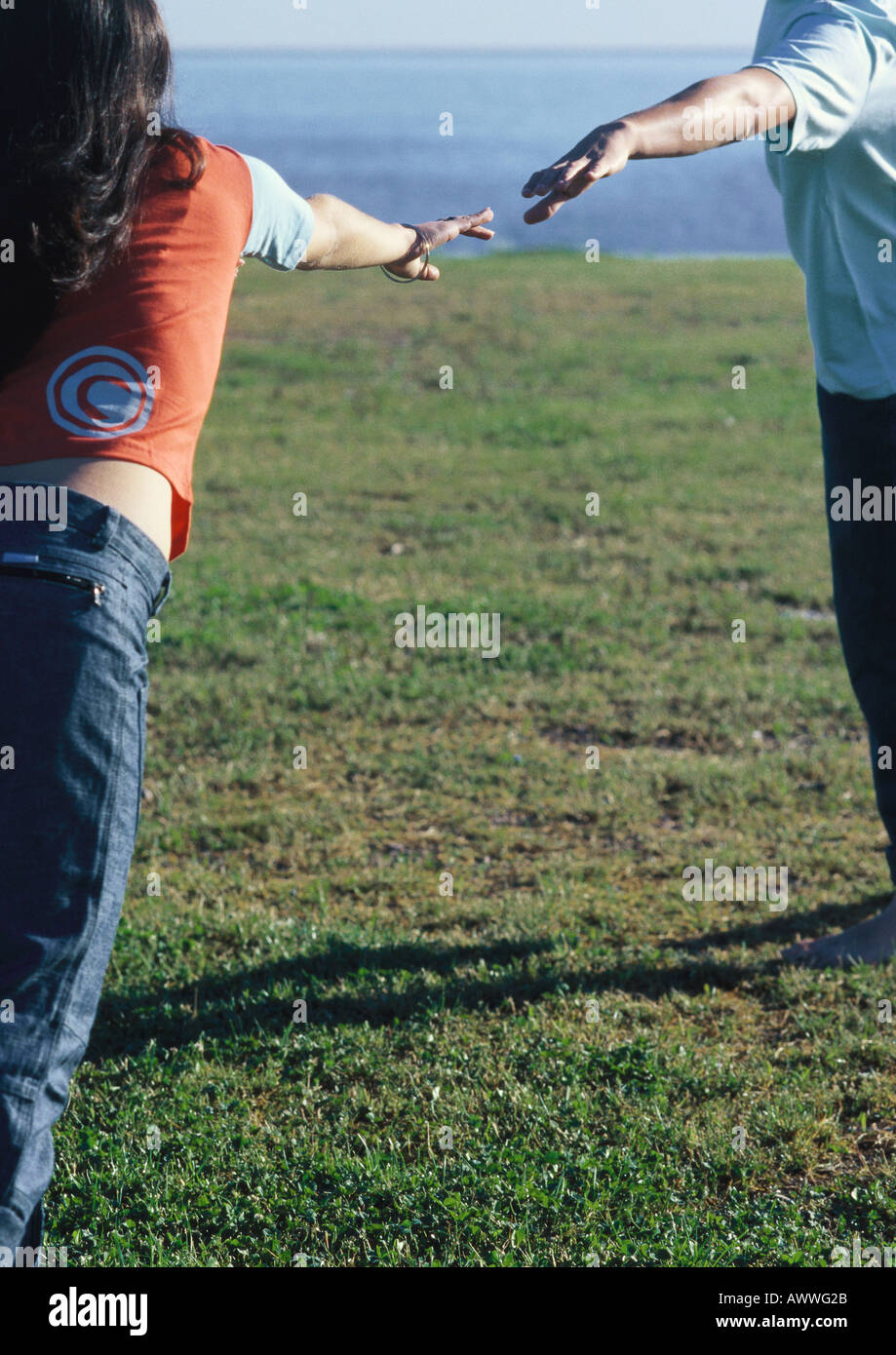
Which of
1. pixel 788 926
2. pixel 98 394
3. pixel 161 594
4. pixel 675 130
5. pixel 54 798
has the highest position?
pixel 675 130

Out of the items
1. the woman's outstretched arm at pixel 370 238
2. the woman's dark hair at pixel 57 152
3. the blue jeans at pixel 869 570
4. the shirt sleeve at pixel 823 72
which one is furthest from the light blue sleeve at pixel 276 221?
the blue jeans at pixel 869 570

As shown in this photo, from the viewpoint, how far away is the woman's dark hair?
6.18 feet

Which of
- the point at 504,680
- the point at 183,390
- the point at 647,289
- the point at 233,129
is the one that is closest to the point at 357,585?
the point at 504,680

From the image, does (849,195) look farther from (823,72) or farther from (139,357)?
(139,357)

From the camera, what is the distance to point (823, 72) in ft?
8.80

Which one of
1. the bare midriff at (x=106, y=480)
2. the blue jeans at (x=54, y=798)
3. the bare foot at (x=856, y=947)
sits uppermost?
the bare midriff at (x=106, y=480)

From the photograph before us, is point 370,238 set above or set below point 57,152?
above

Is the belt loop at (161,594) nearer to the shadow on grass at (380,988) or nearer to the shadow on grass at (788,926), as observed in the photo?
the shadow on grass at (380,988)

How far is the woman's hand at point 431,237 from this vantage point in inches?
107

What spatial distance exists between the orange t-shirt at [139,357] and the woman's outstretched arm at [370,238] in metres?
0.44

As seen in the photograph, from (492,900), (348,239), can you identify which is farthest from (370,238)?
(492,900)

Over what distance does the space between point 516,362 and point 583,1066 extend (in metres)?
10.8

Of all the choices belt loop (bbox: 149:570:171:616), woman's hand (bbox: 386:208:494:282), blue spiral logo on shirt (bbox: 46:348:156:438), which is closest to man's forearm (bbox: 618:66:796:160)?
woman's hand (bbox: 386:208:494:282)

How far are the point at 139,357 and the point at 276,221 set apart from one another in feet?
1.49
